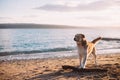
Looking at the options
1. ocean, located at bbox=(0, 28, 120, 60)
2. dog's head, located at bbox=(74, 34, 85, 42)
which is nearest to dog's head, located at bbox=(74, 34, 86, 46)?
dog's head, located at bbox=(74, 34, 85, 42)

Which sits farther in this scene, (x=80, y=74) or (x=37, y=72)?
(x=37, y=72)

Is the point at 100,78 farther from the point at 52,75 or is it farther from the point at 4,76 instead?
the point at 4,76

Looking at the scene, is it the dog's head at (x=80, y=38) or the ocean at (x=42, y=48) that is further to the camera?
the ocean at (x=42, y=48)

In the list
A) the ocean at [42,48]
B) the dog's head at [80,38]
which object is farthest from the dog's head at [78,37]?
the ocean at [42,48]

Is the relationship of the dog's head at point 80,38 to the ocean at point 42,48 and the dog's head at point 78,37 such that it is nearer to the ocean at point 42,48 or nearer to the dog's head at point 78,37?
the dog's head at point 78,37

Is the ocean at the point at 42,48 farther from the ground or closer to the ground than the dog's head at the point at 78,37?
closer to the ground

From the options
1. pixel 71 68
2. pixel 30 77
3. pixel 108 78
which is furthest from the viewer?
pixel 71 68

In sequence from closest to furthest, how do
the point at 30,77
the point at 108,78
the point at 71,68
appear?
1. the point at 108,78
2. the point at 30,77
3. the point at 71,68

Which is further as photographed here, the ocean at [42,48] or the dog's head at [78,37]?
the ocean at [42,48]

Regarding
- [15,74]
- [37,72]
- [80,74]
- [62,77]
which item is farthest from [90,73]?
[15,74]

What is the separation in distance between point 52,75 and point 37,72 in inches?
43.9

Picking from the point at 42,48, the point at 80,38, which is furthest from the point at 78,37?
the point at 42,48

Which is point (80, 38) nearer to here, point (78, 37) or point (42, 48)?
point (78, 37)

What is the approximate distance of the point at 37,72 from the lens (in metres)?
11.7
